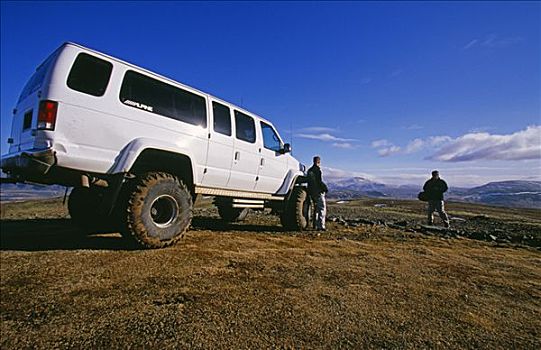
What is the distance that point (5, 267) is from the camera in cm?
322

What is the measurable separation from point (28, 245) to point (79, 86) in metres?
2.63

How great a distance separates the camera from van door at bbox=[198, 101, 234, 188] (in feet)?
16.7

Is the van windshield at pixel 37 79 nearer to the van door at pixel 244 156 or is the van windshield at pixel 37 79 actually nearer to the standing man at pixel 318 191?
the van door at pixel 244 156

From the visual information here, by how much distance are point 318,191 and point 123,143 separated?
509cm

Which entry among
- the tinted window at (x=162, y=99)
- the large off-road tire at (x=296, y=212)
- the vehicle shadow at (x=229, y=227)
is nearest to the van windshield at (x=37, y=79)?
the tinted window at (x=162, y=99)

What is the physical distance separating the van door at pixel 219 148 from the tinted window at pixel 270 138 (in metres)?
1.30

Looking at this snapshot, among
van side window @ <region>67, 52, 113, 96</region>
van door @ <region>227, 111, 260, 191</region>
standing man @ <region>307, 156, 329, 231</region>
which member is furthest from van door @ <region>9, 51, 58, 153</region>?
standing man @ <region>307, 156, 329, 231</region>

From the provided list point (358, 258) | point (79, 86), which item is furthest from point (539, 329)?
point (79, 86)

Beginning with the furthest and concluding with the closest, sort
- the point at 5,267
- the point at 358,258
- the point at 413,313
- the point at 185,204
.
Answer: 1. the point at 185,204
2. the point at 358,258
3. the point at 5,267
4. the point at 413,313

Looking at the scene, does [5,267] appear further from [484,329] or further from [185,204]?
[484,329]

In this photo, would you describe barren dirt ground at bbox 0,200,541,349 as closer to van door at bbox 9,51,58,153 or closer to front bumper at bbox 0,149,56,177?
front bumper at bbox 0,149,56,177

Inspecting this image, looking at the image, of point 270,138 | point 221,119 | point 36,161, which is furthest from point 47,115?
point 270,138

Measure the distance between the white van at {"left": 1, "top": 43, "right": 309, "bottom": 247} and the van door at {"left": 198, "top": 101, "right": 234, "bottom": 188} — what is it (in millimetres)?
20

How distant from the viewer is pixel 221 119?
214 inches
